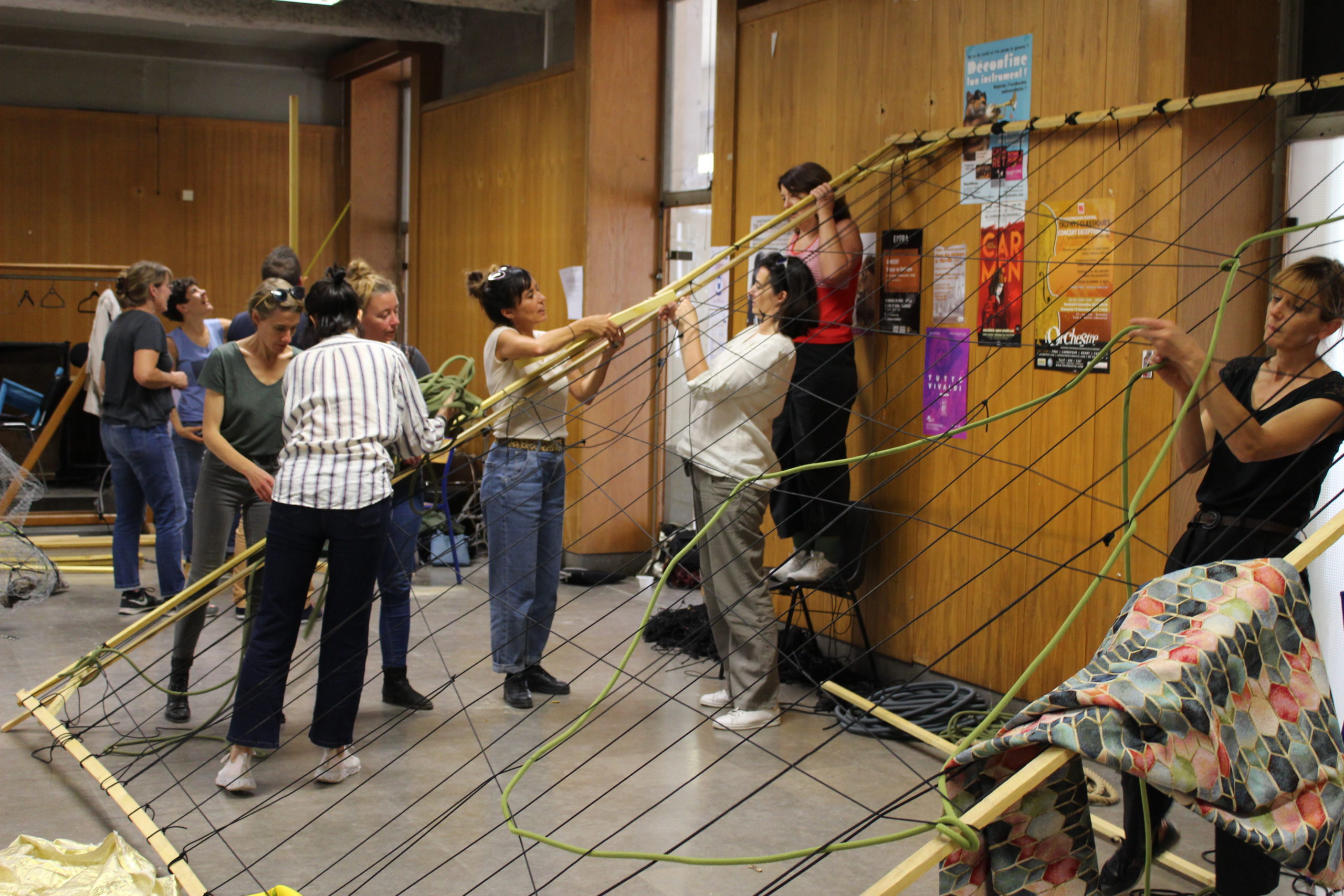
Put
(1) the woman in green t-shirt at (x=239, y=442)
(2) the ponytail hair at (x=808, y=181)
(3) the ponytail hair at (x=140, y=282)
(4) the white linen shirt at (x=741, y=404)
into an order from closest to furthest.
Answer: (1) the woman in green t-shirt at (x=239, y=442), (4) the white linen shirt at (x=741, y=404), (2) the ponytail hair at (x=808, y=181), (3) the ponytail hair at (x=140, y=282)

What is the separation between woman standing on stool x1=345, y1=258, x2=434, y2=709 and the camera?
140 inches

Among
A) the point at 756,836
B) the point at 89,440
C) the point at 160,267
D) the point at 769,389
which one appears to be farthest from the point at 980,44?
the point at 89,440

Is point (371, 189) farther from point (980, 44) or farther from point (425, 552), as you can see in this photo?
point (980, 44)

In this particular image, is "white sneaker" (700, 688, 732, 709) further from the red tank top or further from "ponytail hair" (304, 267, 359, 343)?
"ponytail hair" (304, 267, 359, 343)

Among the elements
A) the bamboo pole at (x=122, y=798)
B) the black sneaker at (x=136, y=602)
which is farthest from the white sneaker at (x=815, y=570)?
the black sneaker at (x=136, y=602)

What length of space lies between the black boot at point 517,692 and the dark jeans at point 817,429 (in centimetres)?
98

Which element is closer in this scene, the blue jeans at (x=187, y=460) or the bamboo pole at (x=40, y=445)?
the blue jeans at (x=187, y=460)

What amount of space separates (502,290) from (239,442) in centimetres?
93

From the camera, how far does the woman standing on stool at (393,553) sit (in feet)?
11.7

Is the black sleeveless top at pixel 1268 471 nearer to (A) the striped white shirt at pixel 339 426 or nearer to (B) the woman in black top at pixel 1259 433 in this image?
(B) the woman in black top at pixel 1259 433

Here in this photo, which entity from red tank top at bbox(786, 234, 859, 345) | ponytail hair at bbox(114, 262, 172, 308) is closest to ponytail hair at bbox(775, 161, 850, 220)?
red tank top at bbox(786, 234, 859, 345)

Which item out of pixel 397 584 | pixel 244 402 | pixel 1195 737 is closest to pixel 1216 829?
pixel 1195 737

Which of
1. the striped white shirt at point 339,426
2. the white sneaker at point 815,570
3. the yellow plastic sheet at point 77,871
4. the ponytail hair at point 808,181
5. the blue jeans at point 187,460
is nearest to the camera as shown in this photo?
the yellow plastic sheet at point 77,871

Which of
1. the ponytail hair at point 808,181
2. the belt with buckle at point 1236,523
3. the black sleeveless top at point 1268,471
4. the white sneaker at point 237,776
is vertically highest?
the ponytail hair at point 808,181
